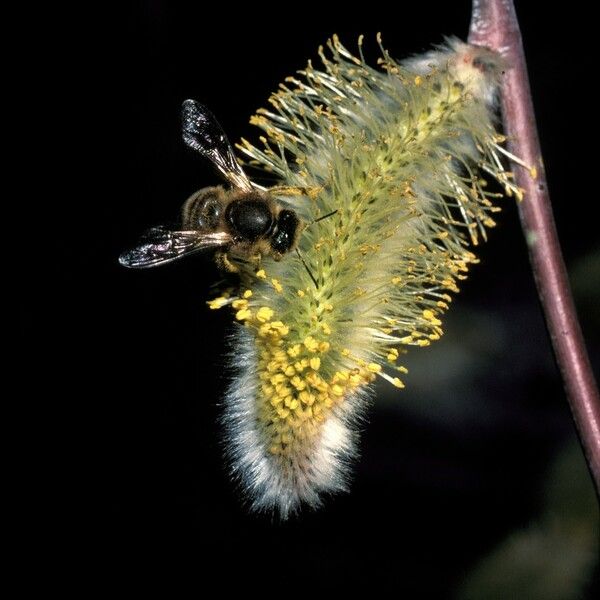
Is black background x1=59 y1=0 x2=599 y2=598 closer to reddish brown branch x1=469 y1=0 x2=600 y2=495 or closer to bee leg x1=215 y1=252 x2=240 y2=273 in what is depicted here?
reddish brown branch x1=469 y1=0 x2=600 y2=495

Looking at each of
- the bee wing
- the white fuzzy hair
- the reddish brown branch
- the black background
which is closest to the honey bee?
the bee wing

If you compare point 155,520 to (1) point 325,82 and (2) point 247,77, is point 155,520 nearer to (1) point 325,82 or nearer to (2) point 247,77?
(2) point 247,77

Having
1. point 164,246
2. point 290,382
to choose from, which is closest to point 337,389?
point 290,382

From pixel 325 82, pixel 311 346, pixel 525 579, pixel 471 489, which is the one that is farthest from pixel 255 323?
pixel 471 489

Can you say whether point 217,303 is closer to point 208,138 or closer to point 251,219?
point 251,219

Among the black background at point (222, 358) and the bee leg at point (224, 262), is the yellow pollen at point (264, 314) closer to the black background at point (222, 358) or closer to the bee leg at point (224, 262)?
the bee leg at point (224, 262)

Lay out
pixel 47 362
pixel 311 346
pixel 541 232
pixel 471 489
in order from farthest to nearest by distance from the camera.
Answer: pixel 47 362 → pixel 471 489 → pixel 541 232 → pixel 311 346
